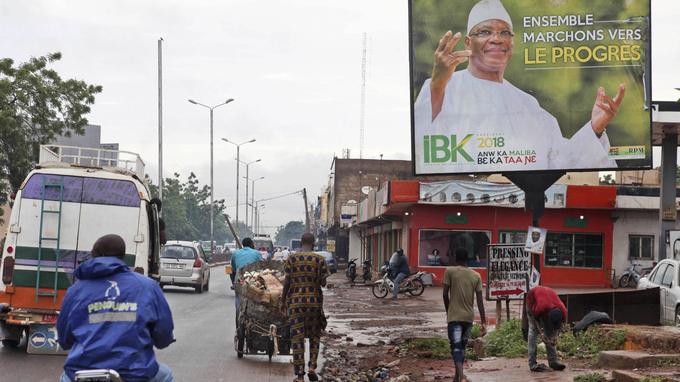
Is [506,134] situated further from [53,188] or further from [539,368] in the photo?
[53,188]

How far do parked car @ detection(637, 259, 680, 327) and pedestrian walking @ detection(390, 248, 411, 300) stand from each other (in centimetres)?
1223

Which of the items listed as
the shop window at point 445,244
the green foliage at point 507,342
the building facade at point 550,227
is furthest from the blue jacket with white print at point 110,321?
the shop window at point 445,244

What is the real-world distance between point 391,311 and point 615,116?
982cm

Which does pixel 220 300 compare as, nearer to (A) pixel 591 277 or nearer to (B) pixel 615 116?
(B) pixel 615 116

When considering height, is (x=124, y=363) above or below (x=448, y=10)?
below

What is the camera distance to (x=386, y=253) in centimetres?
5094

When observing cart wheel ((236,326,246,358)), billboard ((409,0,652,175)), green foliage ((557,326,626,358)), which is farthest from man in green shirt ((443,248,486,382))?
billboard ((409,0,652,175))

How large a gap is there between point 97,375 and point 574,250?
3475 centimetres

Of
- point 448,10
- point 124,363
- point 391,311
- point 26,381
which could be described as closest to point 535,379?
point 26,381

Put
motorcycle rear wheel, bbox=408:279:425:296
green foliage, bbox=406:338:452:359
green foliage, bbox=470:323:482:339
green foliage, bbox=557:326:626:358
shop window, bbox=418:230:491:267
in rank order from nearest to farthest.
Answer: green foliage, bbox=557:326:626:358
green foliage, bbox=406:338:452:359
green foliage, bbox=470:323:482:339
motorcycle rear wheel, bbox=408:279:425:296
shop window, bbox=418:230:491:267

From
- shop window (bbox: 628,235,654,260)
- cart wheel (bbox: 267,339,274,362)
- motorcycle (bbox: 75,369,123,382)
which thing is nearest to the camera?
motorcycle (bbox: 75,369,123,382)

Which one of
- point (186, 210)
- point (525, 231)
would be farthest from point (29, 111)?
point (186, 210)

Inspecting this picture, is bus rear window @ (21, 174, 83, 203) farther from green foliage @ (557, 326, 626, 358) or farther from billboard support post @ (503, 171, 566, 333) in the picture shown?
billboard support post @ (503, 171, 566, 333)

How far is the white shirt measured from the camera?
1738 cm
